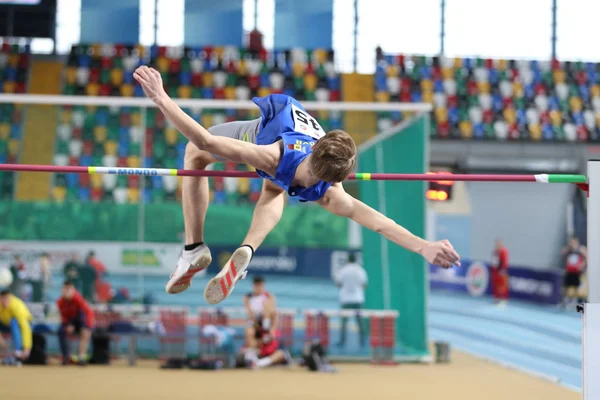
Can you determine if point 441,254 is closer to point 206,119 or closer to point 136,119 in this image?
point 206,119

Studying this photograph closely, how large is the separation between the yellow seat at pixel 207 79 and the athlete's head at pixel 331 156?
51.9ft

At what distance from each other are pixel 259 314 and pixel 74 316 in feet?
6.60

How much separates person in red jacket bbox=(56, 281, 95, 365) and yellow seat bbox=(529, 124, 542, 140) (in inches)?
515

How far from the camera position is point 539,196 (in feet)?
72.8

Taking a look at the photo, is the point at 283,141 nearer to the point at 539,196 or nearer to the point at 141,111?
the point at 141,111

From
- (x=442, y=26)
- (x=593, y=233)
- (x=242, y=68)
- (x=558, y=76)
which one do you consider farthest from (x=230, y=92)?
(x=593, y=233)

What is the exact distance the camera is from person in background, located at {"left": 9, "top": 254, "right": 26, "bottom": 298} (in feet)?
32.5

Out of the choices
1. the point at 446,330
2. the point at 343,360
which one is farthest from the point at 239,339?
the point at 446,330

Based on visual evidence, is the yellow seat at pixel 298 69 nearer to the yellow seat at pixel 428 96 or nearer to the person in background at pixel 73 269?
the yellow seat at pixel 428 96

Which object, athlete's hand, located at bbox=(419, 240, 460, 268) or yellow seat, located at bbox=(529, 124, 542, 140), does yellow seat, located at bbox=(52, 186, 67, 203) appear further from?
yellow seat, located at bbox=(529, 124, 542, 140)

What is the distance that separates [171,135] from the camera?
10.5 meters

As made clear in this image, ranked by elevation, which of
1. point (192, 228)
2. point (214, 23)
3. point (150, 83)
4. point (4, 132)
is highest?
point (214, 23)

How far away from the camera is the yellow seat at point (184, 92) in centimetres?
1936

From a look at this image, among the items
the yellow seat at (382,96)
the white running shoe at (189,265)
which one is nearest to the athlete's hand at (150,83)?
the white running shoe at (189,265)
